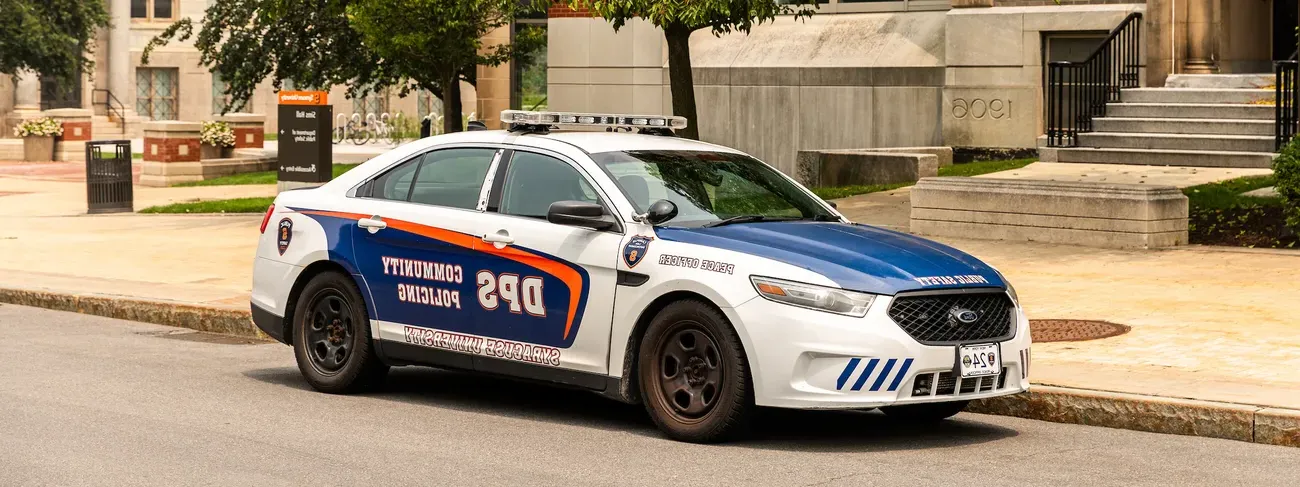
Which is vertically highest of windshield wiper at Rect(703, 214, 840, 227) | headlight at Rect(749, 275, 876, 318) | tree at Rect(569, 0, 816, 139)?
tree at Rect(569, 0, 816, 139)

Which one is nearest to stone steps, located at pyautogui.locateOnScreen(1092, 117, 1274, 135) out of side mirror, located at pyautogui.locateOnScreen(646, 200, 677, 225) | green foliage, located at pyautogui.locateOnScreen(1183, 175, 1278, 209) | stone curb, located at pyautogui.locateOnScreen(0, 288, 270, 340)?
green foliage, located at pyautogui.locateOnScreen(1183, 175, 1278, 209)

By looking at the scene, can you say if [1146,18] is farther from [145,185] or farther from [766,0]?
[145,185]

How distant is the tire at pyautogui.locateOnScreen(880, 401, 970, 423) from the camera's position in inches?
332

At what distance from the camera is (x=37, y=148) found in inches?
1719

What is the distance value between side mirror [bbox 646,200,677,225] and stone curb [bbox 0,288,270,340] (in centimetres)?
506

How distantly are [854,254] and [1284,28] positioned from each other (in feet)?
54.2

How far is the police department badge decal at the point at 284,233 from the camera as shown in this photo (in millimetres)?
9609

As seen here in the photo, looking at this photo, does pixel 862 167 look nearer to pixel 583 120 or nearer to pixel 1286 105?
pixel 1286 105

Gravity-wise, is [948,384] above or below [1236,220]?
below

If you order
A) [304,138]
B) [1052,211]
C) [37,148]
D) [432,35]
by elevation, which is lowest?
[1052,211]

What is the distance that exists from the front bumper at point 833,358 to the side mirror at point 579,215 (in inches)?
37.5

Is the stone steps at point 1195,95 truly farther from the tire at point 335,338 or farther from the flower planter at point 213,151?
the flower planter at point 213,151

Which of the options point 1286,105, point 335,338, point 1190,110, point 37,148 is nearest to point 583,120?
point 335,338

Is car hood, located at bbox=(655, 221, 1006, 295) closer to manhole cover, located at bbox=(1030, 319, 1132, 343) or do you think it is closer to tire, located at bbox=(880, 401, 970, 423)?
tire, located at bbox=(880, 401, 970, 423)
